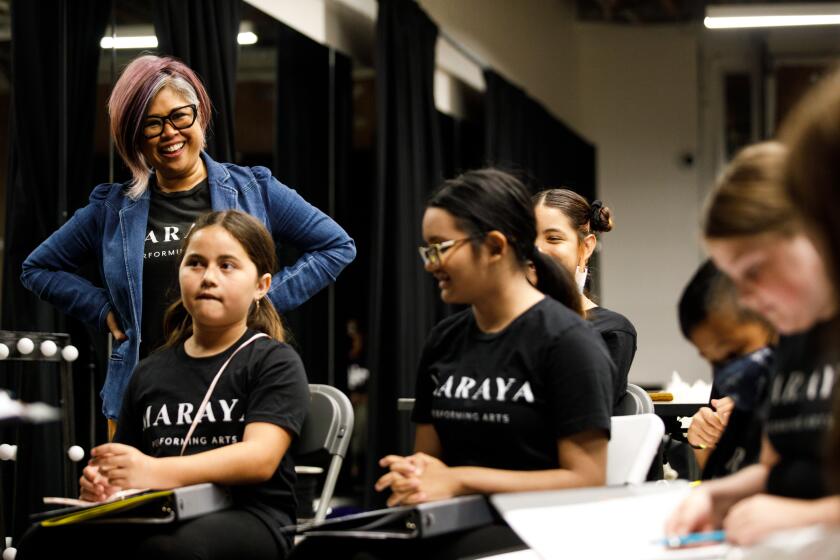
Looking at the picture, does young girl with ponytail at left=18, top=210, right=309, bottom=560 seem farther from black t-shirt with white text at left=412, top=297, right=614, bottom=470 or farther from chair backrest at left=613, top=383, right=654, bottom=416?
chair backrest at left=613, top=383, right=654, bottom=416

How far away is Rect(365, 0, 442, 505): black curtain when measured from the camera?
19.5 ft

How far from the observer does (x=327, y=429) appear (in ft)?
7.85

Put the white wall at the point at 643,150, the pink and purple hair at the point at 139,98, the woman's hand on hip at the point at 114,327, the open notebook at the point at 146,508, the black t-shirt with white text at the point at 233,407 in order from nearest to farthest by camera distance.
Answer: the open notebook at the point at 146,508 → the black t-shirt with white text at the point at 233,407 → the pink and purple hair at the point at 139,98 → the woman's hand on hip at the point at 114,327 → the white wall at the point at 643,150

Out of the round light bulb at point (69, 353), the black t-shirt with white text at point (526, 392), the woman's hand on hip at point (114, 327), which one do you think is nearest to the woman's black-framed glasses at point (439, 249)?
the black t-shirt with white text at point (526, 392)

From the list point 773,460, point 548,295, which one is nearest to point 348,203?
point 548,295

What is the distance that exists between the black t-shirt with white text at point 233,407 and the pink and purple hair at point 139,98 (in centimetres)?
64

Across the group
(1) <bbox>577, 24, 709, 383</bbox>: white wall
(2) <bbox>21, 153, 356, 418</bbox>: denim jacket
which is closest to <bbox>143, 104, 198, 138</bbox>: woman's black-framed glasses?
(2) <bbox>21, 153, 356, 418</bbox>: denim jacket

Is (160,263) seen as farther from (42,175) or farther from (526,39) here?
(526,39)

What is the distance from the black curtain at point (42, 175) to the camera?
3535mm

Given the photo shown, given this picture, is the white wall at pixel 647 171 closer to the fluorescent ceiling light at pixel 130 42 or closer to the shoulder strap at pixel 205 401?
the fluorescent ceiling light at pixel 130 42

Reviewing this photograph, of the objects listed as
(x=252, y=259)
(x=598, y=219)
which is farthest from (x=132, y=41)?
(x=252, y=259)

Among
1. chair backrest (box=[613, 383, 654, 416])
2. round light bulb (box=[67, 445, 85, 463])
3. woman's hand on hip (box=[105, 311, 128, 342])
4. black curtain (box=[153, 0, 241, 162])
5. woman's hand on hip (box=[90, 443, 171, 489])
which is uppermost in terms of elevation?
black curtain (box=[153, 0, 241, 162])

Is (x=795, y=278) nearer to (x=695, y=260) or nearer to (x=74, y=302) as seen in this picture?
(x=74, y=302)

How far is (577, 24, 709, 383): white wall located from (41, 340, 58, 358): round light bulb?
330 inches
